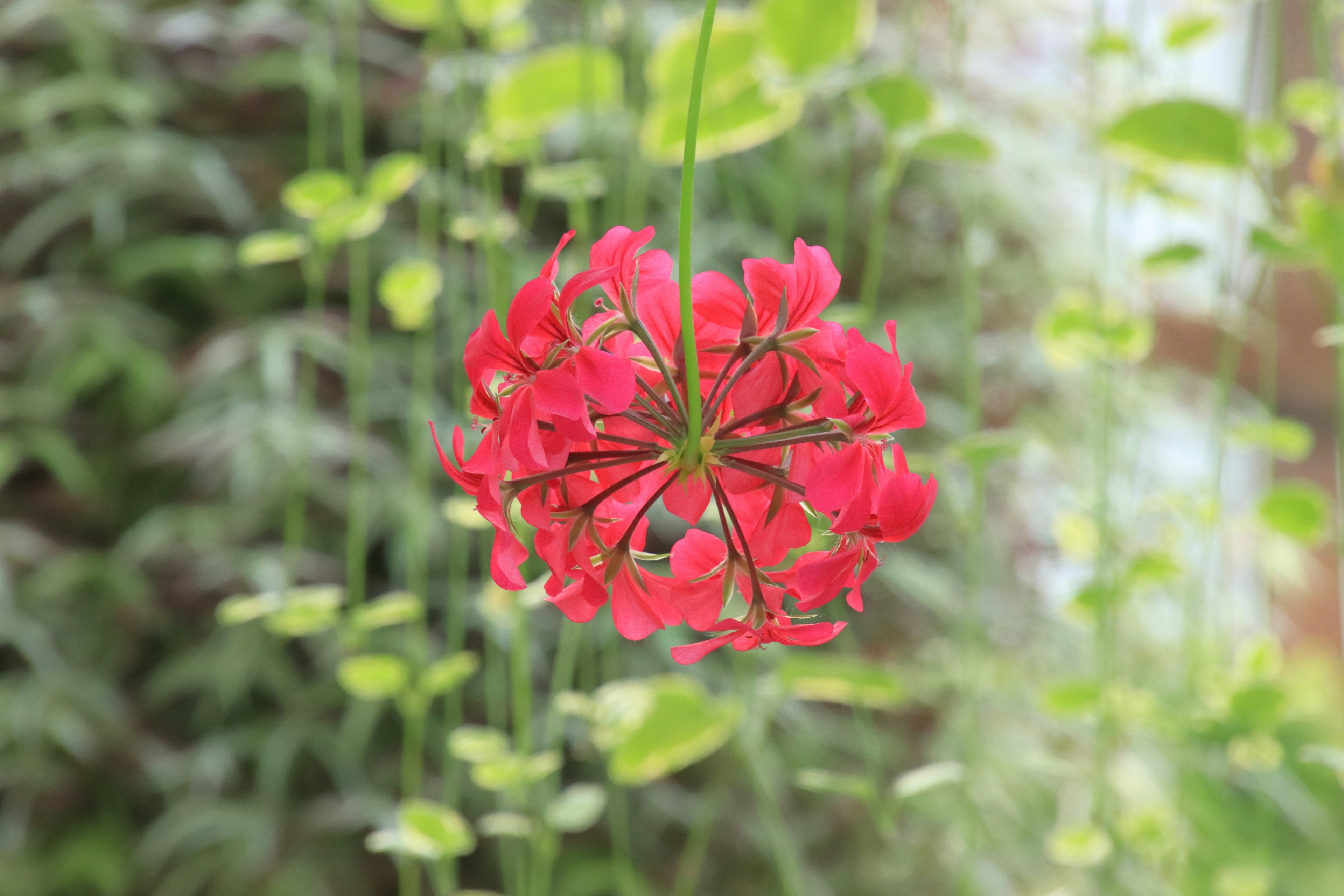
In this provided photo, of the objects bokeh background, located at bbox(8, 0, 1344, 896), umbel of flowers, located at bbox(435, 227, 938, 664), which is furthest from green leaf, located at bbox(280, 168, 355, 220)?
umbel of flowers, located at bbox(435, 227, 938, 664)

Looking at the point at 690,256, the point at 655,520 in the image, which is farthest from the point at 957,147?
the point at 655,520

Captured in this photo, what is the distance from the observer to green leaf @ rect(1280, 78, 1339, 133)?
404 mm

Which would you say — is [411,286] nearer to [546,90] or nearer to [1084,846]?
[546,90]

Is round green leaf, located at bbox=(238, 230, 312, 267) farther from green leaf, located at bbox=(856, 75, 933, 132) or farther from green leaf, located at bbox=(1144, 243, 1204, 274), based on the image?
green leaf, located at bbox=(1144, 243, 1204, 274)

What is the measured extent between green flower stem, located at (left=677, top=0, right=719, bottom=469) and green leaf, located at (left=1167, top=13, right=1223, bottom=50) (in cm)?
37

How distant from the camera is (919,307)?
0.90 meters

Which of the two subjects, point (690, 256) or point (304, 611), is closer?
point (690, 256)

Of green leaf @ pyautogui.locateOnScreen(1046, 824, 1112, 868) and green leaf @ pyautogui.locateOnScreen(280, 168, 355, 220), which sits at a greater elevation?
green leaf @ pyautogui.locateOnScreen(280, 168, 355, 220)

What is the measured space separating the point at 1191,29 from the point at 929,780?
13.6 inches

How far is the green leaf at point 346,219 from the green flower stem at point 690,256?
289 mm

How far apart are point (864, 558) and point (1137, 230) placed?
3.63 ft

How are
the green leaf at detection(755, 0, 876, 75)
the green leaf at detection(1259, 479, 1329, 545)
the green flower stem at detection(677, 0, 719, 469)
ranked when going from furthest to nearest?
the green leaf at detection(1259, 479, 1329, 545) → the green leaf at detection(755, 0, 876, 75) → the green flower stem at detection(677, 0, 719, 469)

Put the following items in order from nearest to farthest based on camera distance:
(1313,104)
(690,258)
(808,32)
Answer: (690,258) → (808,32) → (1313,104)

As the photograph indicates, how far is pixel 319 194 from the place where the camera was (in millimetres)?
432
